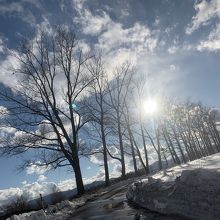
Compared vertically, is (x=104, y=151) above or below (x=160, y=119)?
below

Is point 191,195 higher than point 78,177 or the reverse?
the reverse

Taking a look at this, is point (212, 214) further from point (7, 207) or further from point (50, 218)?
point (7, 207)

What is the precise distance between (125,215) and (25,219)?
3.59 meters

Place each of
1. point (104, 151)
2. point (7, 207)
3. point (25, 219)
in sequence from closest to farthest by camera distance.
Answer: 1. point (25, 219)
2. point (7, 207)
3. point (104, 151)

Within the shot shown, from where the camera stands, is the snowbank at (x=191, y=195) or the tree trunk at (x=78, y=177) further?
the tree trunk at (x=78, y=177)

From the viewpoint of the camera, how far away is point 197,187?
741cm

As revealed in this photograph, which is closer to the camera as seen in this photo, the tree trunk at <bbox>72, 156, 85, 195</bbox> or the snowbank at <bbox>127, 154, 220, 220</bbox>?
the snowbank at <bbox>127, 154, 220, 220</bbox>

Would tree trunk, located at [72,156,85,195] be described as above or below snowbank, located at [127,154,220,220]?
above

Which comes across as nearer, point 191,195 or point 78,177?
point 191,195

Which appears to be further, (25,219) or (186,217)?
(25,219)

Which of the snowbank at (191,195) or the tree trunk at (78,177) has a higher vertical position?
the tree trunk at (78,177)

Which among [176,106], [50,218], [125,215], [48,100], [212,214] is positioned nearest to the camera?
[212,214]

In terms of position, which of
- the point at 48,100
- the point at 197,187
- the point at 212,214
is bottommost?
the point at 212,214

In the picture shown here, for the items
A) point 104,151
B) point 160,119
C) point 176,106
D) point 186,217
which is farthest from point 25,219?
point 176,106
